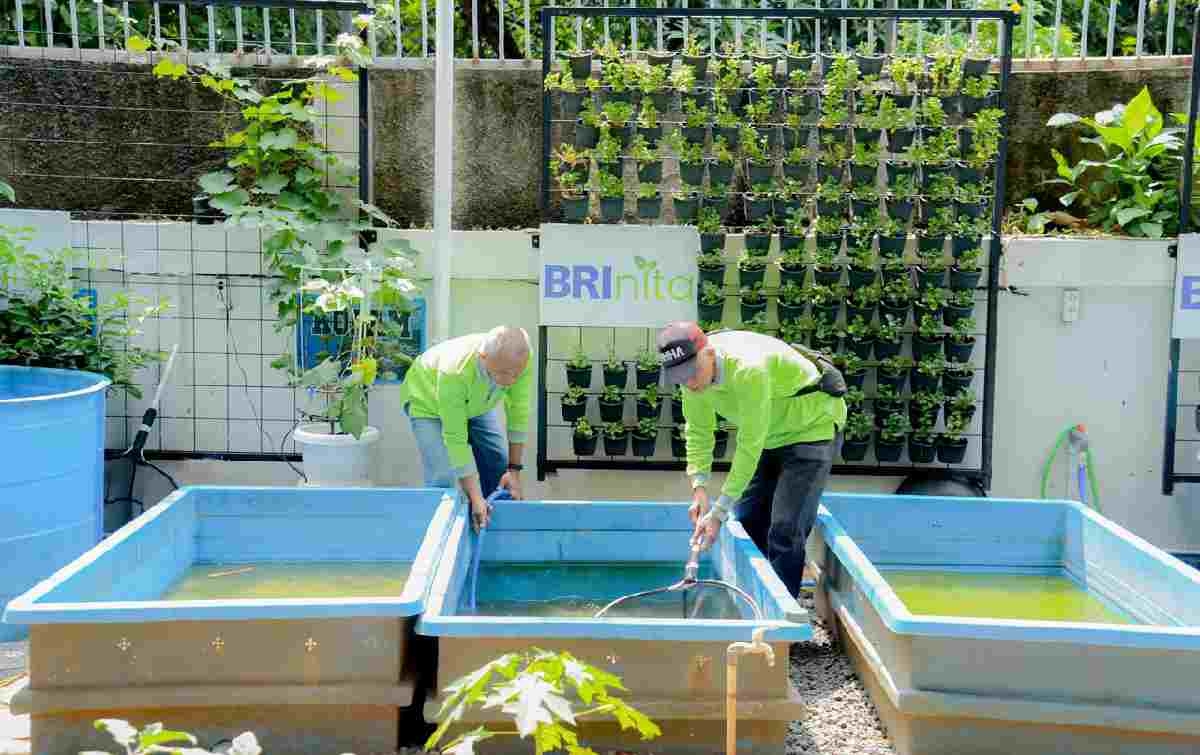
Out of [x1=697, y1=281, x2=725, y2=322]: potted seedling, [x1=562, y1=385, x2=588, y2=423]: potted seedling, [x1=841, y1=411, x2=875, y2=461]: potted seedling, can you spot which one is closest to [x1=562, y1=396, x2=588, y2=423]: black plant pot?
[x1=562, y1=385, x2=588, y2=423]: potted seedling

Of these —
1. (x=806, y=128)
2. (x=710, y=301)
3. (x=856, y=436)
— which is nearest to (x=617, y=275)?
(x=710, y=301)

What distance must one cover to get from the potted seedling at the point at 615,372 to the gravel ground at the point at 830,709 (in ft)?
5.63

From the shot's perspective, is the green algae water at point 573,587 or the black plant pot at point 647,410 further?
the black plant pot at point 647,410

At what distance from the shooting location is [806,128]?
6.52 m

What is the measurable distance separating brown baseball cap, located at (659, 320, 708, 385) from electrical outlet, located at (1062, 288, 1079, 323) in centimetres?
265

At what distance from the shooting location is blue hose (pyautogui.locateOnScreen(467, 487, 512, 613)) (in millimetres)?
5278

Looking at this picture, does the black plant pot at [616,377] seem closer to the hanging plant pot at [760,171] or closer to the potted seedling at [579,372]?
the potted seedling at [579,372]

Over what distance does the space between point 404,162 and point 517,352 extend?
2273 mm

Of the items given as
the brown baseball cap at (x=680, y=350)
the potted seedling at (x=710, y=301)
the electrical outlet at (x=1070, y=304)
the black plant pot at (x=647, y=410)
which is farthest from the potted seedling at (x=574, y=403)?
the electrical outlet at (x=1070, y=304)

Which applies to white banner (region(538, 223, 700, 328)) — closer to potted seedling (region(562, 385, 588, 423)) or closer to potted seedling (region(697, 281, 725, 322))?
potted seedling (region(697, 281, 725, 322))

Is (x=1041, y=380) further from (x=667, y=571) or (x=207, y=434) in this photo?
(x=207, y=434)

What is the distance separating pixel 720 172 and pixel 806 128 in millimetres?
487

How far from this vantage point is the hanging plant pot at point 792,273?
6.47 m

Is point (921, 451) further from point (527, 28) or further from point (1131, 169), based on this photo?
point (527, 28)
